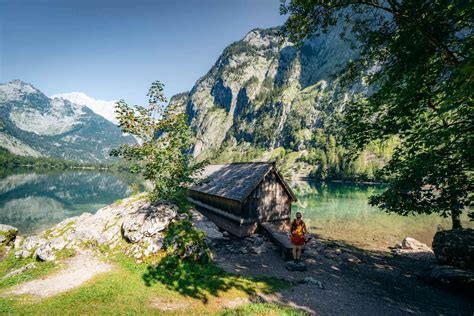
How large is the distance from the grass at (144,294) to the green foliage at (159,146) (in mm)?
7405

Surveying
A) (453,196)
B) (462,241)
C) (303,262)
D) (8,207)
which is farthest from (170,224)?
(8,207)

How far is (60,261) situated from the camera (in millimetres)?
16094

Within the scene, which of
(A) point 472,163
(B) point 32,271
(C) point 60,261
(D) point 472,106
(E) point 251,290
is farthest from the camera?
(C) point 60,261

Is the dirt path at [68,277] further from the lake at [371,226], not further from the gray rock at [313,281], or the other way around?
the lake at [371,226]

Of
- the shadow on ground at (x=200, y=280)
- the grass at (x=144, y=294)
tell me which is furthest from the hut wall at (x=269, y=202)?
the grass at (x=144, y=294)

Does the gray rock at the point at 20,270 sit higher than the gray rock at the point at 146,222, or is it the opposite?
the gray rock at the point at 146,222

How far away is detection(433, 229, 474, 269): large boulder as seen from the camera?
628 inches

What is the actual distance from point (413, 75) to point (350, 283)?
11.9 metres

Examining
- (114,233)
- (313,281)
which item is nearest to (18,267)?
(114,233)

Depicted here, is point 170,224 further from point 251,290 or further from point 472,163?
point 472,163

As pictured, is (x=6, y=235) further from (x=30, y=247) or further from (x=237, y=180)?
(x=237, y=180)

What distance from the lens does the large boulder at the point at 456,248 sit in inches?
628

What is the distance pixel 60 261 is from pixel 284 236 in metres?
16.3

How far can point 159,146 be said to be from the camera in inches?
835
